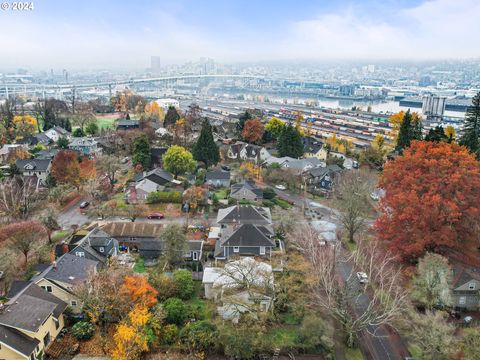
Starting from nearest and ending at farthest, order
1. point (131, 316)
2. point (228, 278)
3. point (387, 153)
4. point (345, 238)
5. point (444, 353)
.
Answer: point (444, 353) < point (131, 316) < point (228, 278) < point (345, 238) < point (387, 153)

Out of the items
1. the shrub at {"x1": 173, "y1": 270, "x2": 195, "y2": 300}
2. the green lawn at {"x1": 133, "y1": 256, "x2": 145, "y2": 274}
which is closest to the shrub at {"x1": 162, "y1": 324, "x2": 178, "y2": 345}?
the shrub at {"x1": 173, "y1": 270, "x2": 195, "y2": 300}

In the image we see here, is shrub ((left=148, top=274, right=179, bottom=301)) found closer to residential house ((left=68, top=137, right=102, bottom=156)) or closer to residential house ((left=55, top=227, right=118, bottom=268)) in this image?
residential house ((left=55, top=227, right=118, bottom=268))

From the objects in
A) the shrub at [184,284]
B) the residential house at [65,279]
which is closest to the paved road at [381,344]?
the shrub at [184,284]

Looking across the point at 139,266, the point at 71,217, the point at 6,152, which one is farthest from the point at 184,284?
the point at 6,152

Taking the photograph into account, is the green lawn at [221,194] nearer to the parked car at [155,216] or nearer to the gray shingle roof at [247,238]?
the parked car at [155,216]

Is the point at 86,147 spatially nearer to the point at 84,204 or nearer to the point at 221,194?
the point at 84,204

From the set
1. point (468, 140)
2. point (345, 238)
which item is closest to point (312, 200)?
point (345, 238)

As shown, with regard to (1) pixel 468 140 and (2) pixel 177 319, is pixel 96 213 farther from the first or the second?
(1) pixel 468 140
